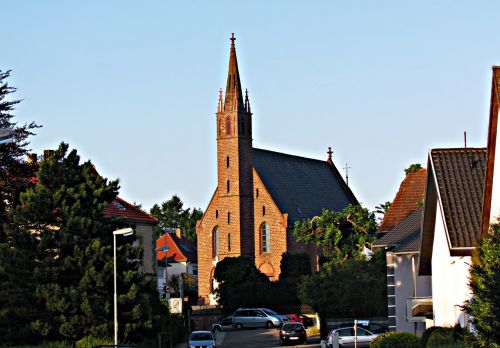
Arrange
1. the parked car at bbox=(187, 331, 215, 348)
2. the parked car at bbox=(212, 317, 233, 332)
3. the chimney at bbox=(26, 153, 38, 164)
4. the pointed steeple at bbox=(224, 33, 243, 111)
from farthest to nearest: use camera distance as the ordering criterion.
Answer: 1. the pointed steeple at bbox=(224, 33, 243, 111)
2. the parked car at bbox=(212, 317, 233, 332)
3. the parked car at bbox=(187, 331, 215, 348)
4. the chimney at bbox=(26, 153, 38, 164)

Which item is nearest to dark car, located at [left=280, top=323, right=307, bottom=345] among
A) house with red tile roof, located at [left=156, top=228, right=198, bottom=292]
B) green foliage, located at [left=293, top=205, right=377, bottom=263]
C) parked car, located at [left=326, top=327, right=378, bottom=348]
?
parked car, located at [left=326, top=327, right=378, bottom=348]

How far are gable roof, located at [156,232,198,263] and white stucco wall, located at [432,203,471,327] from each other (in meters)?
110

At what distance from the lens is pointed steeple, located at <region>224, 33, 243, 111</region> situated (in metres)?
111

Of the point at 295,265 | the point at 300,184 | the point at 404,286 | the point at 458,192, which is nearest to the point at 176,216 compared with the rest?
the point at 300,184

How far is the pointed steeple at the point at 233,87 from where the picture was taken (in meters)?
111

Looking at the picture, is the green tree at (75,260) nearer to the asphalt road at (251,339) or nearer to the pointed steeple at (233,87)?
the asphalt road at (251,339)

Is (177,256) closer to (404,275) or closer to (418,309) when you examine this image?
(404,275)

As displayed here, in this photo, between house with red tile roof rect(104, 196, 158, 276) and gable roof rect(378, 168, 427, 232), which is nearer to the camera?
gable roof rect(378, 168, 427, 232)

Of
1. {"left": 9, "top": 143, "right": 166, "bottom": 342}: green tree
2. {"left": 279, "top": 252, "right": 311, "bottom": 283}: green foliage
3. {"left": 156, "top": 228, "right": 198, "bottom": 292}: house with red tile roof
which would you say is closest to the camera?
{"left": 9, "top": 143, "right": 166, "bottom": 342}: green tree

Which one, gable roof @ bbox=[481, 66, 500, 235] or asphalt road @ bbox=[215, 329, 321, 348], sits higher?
gable roof @ bbox=[481, 66, 500, 235]

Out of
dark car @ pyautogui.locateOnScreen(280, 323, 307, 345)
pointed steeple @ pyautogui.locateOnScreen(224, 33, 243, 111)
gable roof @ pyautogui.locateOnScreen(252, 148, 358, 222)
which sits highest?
pointed steeple @ pyautogui.locateOnScreen(224, 33, 243, 111)

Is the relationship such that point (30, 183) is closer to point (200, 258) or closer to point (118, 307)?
point (118, 307)

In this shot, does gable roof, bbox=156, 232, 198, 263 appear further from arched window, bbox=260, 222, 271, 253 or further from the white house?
the white house

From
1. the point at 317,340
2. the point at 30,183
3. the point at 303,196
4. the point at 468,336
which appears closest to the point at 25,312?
the point at 30,183
